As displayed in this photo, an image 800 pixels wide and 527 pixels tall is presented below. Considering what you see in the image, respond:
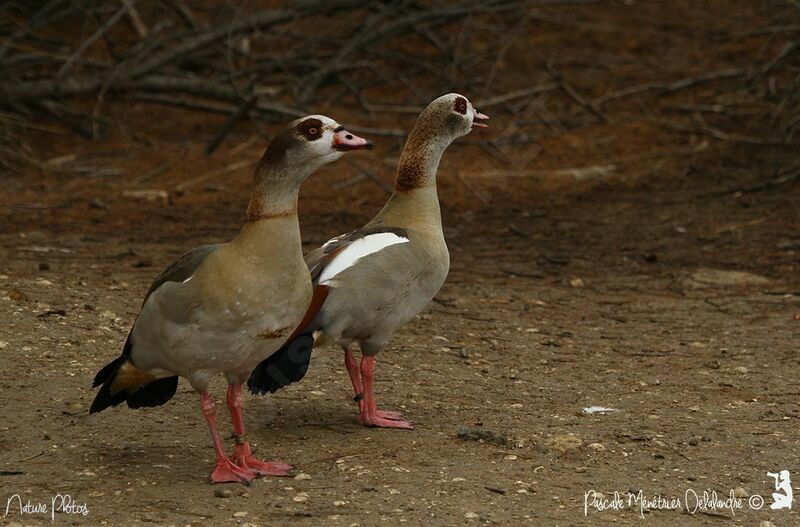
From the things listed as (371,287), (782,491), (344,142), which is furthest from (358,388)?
(782,491)

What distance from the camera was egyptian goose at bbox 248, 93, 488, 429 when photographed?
15.4 feet

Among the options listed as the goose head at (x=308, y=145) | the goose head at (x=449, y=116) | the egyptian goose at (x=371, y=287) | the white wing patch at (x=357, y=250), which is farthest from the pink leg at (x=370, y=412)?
the goose head at (x=449, y=116)

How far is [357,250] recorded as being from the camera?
4.89 metres

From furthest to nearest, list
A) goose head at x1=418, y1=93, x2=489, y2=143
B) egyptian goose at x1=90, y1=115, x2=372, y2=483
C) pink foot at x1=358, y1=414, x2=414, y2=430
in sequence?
goose head at x1=418, y1=93, x2=489, y2=143, pink foot at x1=358, y1=414, x2=414, y2=430, egyptian goose at x1=90, y1=115, x2=372, y2=483

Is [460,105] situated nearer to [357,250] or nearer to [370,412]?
[357,250]

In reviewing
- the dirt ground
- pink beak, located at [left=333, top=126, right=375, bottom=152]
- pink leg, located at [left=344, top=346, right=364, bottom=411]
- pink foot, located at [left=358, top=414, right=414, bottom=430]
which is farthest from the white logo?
pink beak, located at [left=333, top=126, right=375, bottom=152]

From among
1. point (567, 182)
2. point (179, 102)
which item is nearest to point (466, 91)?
point (567, 182)

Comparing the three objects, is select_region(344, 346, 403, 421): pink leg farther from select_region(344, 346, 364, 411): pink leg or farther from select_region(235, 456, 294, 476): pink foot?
select_region(235, 456, 294, 476): pink foot

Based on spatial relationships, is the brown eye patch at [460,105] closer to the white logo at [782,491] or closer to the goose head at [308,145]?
the goose head at [308,145]

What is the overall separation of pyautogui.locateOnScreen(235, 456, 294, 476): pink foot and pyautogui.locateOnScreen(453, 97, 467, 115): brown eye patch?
6.30 ft

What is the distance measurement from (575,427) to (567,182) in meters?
5.19

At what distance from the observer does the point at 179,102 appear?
32.4ft

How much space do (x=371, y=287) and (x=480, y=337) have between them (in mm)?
1716

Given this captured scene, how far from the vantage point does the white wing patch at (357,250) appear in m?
4.82
